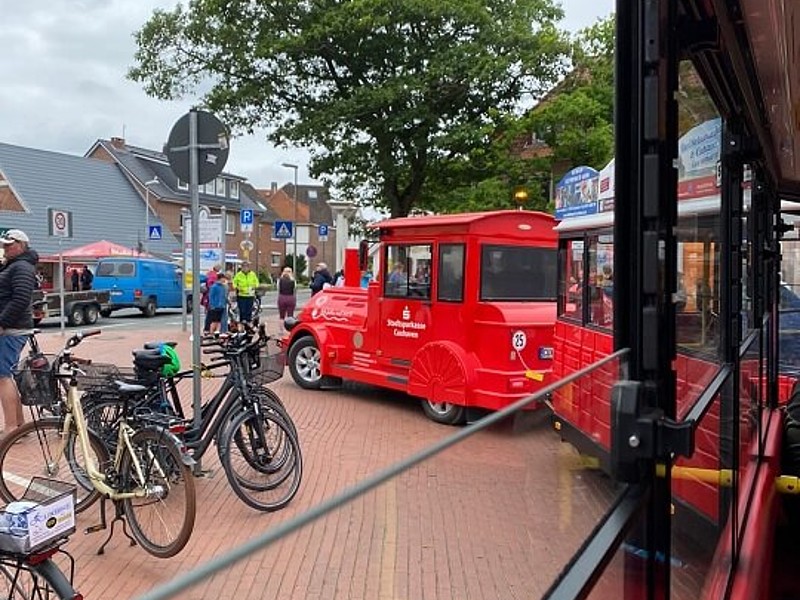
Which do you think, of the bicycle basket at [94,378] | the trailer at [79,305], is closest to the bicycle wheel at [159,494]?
the bicycle basket at [94,378]

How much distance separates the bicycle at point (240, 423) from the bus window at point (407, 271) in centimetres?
324

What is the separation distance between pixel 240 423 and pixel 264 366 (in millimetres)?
542

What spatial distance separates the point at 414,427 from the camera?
789 cm

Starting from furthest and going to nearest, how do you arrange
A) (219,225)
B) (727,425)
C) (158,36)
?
(158,36)
(219,225)
(727,425)

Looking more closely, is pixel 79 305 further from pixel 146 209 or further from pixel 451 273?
pixel 146 209

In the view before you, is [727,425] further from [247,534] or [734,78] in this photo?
[247,534]

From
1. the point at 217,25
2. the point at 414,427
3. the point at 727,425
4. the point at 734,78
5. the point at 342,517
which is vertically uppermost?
the point at 217,25

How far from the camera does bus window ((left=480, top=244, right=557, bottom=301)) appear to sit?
7838mm

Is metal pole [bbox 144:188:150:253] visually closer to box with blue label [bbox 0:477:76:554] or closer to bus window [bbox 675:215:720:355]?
box with blue label [bbox 0:477:76:554]

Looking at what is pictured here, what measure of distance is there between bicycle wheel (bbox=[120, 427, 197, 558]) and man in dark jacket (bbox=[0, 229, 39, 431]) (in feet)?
8.81

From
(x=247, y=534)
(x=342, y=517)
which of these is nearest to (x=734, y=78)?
(x=342, y=517)

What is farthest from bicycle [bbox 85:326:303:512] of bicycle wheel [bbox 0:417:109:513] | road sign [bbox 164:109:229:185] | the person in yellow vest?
the person in yellow vest

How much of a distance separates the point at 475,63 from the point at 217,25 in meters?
6.16

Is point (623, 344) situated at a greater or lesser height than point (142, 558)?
greater
